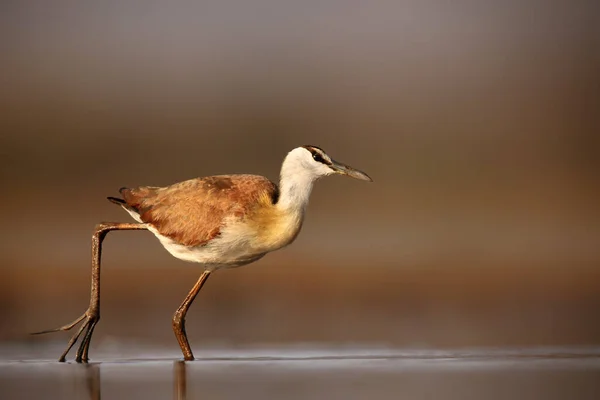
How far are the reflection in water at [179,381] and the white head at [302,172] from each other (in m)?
1.83

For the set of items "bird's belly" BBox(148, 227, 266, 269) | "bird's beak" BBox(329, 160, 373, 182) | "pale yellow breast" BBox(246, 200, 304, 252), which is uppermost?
"bird's beak" BBox(329, 160, 373, 182)

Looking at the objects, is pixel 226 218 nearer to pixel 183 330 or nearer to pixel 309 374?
pixel 183 330

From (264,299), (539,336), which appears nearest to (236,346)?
(539,336)

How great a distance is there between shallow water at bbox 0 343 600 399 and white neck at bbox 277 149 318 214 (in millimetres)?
1356

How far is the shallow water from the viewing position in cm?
1079

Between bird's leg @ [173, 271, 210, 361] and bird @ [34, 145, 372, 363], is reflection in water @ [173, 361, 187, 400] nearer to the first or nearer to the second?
bird's leg @ [173, 271, 210, 361]

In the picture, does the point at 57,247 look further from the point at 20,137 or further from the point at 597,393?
the point at 597,393

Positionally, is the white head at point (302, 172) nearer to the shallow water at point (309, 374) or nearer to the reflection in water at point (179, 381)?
the shallow water at point (309, 374)

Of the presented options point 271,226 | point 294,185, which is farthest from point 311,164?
point 271,226

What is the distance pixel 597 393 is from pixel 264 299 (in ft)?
28.7

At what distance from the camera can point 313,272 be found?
842 inches

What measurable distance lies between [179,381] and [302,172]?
2.89 m

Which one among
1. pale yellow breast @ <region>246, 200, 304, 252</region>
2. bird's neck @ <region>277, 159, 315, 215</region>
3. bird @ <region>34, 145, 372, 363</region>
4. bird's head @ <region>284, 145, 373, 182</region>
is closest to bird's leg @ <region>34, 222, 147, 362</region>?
bird @ <region>34, 145, 372, 363</region>

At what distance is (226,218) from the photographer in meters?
13.4
